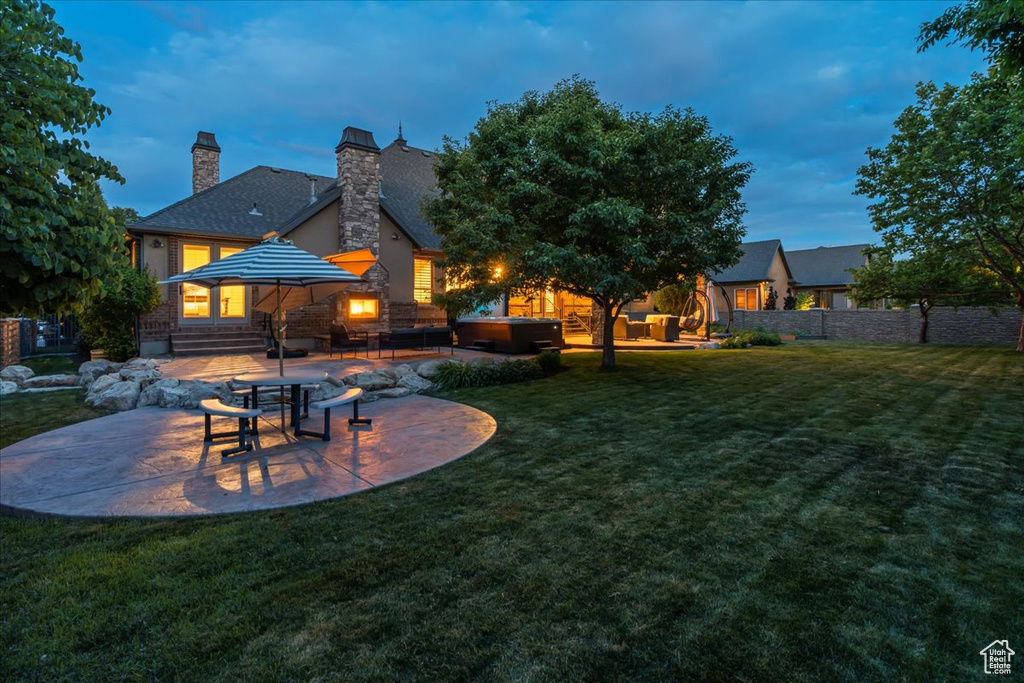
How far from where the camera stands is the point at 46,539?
3156 millimetres

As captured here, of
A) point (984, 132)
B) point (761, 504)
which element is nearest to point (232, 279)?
point (761, 504)

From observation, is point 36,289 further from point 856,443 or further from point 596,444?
point 856,443

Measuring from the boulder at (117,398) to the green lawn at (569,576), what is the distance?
456cm

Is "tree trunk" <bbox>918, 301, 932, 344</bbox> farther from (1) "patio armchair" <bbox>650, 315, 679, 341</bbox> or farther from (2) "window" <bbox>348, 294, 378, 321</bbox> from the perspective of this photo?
(2) "window" <bbox>348, 294, 378, 321</bbox>

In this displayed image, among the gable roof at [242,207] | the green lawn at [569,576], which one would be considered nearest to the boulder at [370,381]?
the green lawn at [569,576]

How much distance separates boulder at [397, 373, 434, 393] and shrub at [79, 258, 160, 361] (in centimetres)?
790

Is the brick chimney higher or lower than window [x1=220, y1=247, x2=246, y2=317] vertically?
higher

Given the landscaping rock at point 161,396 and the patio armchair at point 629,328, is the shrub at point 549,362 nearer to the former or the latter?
the landscaping rock at point 161,396

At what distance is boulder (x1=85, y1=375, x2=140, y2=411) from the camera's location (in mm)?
7297

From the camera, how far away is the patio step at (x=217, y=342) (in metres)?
13.2

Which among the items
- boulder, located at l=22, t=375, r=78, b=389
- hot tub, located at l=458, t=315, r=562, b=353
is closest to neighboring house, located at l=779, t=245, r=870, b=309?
hot tub, located at l=458, t=315, r=562, b=353

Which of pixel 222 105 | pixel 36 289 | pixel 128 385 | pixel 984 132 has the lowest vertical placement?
pixel 128 385

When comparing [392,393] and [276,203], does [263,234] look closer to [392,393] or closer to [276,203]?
[276,203]

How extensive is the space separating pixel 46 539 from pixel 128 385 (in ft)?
18.5
